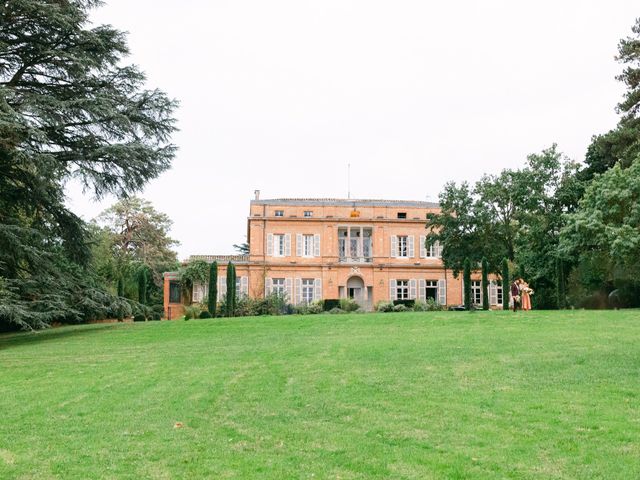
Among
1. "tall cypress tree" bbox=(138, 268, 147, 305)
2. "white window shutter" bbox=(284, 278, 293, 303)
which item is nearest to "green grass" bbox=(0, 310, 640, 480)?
"tall cypress tree" bbox=(138, 268, 147, 305)

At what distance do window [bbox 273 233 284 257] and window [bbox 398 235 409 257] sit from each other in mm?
6996

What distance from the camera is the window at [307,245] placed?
A: 3978 cm

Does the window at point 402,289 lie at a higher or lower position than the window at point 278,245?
lower

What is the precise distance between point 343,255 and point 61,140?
24188 millimetres

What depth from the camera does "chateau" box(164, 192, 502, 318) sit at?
39406 millimetres

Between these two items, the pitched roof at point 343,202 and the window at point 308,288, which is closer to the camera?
the window at point 308,288

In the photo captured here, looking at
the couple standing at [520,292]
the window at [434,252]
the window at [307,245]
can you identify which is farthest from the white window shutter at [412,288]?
the couple standing at [520,292]

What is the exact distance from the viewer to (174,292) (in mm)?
37312

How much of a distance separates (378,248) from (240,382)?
31.1 meters

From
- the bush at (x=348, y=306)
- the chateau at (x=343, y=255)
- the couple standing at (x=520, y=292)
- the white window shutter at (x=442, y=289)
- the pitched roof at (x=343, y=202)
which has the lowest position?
the bush at (x=348, y=306)

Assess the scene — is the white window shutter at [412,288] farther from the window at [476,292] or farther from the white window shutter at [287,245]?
the white window shutter at [287,245]

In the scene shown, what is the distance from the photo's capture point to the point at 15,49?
59.5ft

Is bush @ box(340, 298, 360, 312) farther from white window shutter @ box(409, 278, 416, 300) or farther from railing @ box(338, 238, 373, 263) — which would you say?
white window shutter @ box(409, 278, 416, 300)

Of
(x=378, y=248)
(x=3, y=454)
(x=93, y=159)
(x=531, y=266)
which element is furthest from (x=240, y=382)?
(x=378, y=248)
